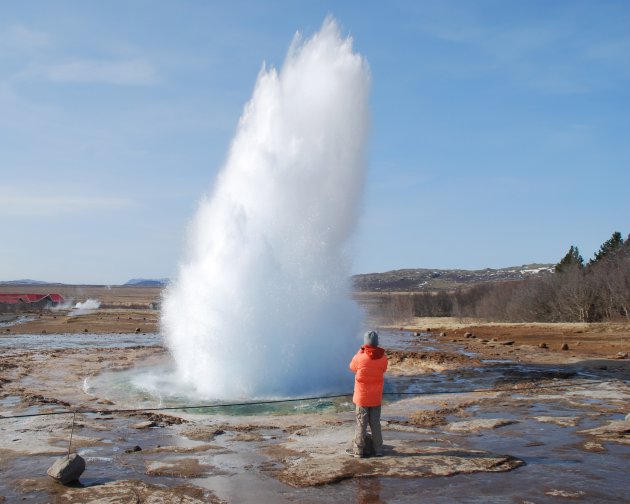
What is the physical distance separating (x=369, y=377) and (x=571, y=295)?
42919mm

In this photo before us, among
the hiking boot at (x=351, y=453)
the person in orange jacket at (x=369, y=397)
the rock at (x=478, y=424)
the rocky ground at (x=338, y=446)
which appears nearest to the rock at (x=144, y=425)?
the rocky ground at (x=338, y=446)

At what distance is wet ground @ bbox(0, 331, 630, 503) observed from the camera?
260 inches

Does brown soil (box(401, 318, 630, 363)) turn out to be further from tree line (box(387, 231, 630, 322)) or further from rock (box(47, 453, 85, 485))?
rock (box(47, 453, 85, 485))

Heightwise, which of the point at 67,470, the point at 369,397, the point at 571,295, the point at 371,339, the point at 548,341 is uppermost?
the point at 571,295

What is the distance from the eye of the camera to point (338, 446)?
859cm

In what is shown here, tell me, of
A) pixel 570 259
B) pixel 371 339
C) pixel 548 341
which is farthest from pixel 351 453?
pixel 570 259

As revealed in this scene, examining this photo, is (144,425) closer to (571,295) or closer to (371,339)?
(371,339)

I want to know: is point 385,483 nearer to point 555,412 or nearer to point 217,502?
point 217,502

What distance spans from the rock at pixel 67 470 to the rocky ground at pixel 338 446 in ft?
0.33

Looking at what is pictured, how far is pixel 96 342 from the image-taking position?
30.9 metres

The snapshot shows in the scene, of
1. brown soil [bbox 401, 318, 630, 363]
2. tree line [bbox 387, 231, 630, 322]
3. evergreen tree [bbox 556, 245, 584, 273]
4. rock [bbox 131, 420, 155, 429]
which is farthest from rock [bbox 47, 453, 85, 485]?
evergreen tree [bbox 556, 245, 584, 273]

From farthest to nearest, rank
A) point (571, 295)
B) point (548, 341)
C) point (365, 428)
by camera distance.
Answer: point (571, 295) → point (548, 341) → point (365, 428)

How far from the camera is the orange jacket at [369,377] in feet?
26.1

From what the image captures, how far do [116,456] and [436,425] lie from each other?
5033 mm
